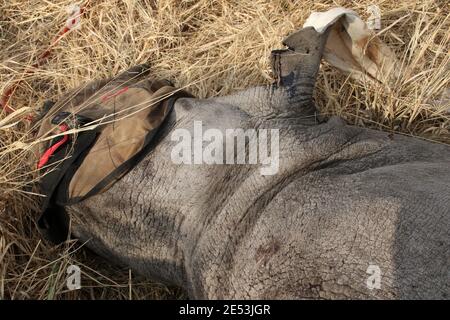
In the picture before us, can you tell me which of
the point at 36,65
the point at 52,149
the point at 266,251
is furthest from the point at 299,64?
the point at 36,65

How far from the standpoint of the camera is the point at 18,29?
344cm

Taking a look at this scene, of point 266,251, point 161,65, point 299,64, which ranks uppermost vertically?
point 299,64

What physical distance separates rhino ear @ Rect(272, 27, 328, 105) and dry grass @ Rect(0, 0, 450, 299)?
39cm

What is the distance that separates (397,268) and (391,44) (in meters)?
1.62

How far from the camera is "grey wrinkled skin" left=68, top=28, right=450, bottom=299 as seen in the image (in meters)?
1.74

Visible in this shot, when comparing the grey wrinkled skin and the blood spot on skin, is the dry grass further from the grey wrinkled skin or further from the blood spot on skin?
the blood spot on skin

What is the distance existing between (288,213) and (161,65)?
145 cm

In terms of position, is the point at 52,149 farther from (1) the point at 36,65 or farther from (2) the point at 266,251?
(1) the point at 36,65

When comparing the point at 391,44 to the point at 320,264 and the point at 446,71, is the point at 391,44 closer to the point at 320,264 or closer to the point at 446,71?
the point at 446,71

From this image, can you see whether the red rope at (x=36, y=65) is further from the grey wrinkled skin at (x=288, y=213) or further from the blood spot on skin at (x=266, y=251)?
the blood spot on skin at (x=266, y=251)

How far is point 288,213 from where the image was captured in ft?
6.42

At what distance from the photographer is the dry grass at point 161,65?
8.14 feet
